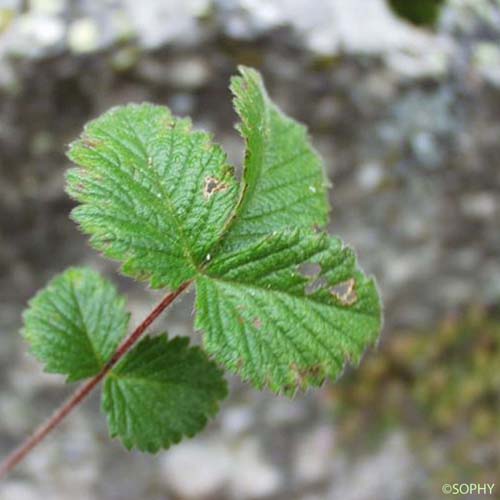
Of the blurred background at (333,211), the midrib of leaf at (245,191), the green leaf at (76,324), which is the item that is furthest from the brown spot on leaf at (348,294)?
the blurred background at (333,211)

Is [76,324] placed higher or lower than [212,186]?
lower

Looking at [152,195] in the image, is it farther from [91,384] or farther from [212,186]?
[91,384]

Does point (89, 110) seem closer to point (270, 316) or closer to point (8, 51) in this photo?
point (8, 51)

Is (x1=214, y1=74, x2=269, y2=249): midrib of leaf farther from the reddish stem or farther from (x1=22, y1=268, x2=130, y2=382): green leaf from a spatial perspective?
(x1=22, y1=268, x2=130, y2=382): green leaf

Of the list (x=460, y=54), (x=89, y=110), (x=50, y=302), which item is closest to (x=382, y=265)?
(x=460, y=54)

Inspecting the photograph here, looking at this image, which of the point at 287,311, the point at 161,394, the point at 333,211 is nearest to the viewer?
A: the point at 287,311

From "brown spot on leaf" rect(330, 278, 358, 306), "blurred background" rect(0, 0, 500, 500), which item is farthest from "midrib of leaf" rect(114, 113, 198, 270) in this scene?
"blurred background" rect(0, 0, 500, 500)

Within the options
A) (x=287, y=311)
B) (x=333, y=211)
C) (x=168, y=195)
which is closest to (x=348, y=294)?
(x=287, y=311)
